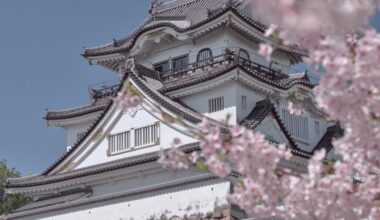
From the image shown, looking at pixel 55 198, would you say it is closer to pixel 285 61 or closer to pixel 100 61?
pixel 100 61

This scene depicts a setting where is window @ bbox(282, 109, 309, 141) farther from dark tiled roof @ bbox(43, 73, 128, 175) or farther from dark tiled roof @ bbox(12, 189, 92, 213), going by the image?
dark tiled roof @ bbox(12, 189, 92, 213)

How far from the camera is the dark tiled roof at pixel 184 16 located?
2733cm

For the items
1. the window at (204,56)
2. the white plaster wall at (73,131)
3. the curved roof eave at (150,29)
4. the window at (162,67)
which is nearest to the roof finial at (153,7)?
the curved roof eave at (150,29)

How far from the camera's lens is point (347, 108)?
6.96m

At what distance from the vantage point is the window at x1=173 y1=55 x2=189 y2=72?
28388 mm

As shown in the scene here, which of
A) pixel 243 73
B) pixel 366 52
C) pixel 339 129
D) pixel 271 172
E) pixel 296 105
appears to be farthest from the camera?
pixel 339 129

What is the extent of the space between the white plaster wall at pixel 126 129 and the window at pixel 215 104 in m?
1.77

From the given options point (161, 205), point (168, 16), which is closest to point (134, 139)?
point (161, 205)

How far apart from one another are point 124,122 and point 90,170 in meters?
2.25

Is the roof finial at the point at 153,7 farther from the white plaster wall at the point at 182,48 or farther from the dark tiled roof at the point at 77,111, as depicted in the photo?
the dark tiled roof at the point at 77,111

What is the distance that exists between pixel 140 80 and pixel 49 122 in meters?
6.35

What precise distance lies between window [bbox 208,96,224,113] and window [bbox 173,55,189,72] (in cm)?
280

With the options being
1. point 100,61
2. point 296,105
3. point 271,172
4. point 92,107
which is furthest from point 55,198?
point 271,172

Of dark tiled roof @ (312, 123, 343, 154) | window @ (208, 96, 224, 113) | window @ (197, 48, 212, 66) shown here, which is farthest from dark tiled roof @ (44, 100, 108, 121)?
dark tiled roof @ (312, 123, 343, 154)
